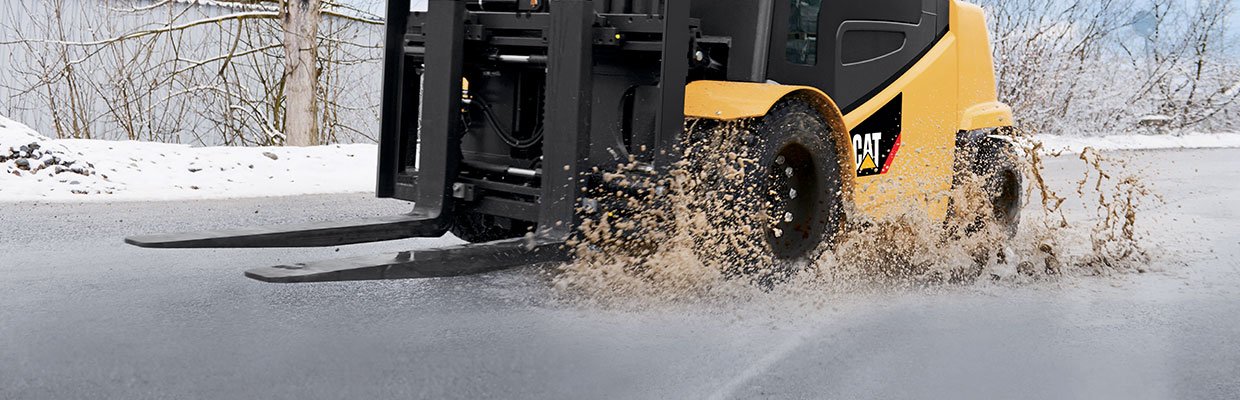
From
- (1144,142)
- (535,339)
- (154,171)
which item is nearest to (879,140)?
(535,339)

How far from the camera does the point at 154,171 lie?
1058 cm

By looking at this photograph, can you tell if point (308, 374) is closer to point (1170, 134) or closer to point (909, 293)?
point (909, 293)

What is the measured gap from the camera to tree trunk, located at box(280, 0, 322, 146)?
14117 millimetres

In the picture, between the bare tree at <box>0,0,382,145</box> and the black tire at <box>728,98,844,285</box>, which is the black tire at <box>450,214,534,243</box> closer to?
the black tire at <box>728,98,844,285</box>

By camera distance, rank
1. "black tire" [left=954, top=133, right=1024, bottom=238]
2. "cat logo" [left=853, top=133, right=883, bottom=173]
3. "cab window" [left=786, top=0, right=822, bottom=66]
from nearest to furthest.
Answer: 1. "cab window" [left=786, top=0, right=822, bottom=66]
2. "cat logo" [left=853, top=133, right=883, bottom=173]
3. "black tire" [left=954, top=133, right=1024, bottom=238]

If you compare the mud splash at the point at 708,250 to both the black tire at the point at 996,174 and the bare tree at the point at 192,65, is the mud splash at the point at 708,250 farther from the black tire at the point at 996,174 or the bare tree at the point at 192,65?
the bare tree at the point at 192,65

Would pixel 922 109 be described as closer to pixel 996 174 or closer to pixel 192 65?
pixel 996 174

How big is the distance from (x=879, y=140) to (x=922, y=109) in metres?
0.63

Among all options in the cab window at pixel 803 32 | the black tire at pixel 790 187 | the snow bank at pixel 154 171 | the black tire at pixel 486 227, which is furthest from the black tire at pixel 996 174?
the snow bank at pixel 154 171

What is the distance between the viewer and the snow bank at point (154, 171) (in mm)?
9477

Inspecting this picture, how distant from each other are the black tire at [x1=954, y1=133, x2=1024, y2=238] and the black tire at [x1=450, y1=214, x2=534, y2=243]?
10.1 feet

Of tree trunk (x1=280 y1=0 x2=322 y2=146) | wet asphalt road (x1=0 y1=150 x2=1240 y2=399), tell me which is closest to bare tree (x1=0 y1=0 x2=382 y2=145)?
tree trunk (x1=280 y1=0 x2=322 y2=146)

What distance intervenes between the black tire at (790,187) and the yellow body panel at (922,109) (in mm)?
124

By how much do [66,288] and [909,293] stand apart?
4001 millimetres
